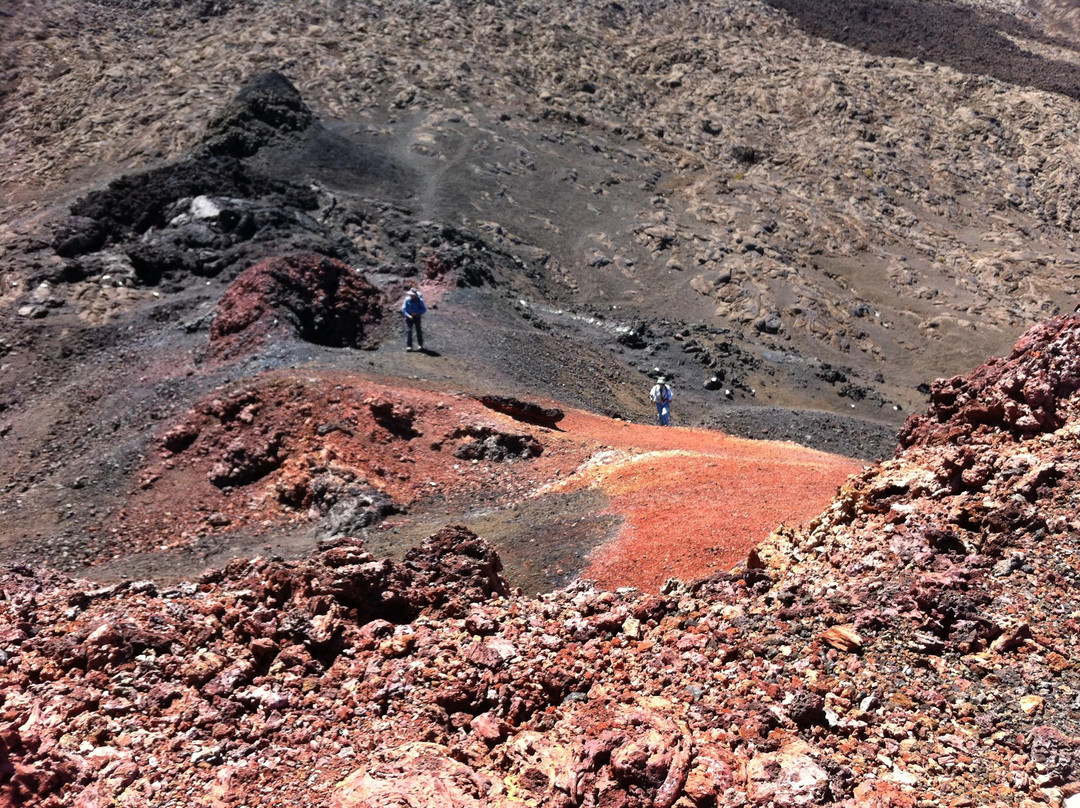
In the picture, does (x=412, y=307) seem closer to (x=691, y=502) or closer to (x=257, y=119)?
(x=691, y=502)

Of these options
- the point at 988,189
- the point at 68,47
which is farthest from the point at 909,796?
the point at 68,47

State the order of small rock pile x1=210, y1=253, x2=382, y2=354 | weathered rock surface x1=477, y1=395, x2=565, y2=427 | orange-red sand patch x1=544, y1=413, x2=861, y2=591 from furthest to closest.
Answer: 1. small rock pile x1=210, y1=253, x2=382, y2=354
2. weathered rock surface x1=477, y1=395, x2=565, y2=427
3. orange-red sand patch x1=544, y1=413, x2=861, y2=591

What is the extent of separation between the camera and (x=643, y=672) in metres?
5.54

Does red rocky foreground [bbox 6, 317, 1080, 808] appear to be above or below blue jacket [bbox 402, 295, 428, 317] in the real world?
above

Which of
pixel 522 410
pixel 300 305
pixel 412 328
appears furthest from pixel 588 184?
pixel 522 410

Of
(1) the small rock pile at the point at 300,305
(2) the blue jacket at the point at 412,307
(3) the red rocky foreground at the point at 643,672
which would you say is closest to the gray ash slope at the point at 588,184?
(2) the blue jacket at the point at 412,307

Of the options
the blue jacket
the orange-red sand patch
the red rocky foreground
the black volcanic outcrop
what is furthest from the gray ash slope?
the red rocky foreground

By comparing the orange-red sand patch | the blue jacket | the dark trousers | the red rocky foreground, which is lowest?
the dark trousers

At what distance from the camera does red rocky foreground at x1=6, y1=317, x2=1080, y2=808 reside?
4492mm

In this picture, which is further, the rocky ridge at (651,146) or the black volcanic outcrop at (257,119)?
the black volcanic outcrop at (257,119)

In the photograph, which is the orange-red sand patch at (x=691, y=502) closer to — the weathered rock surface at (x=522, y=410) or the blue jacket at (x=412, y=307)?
the weathered rock surface at (x=522, y=410)

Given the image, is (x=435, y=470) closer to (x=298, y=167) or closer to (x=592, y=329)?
(x=592, y=329)

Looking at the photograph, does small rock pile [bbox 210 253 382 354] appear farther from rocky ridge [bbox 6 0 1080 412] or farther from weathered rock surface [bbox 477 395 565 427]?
weathered rock surface [bbox 477 395 565 427]

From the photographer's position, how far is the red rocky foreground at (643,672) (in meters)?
4.49
